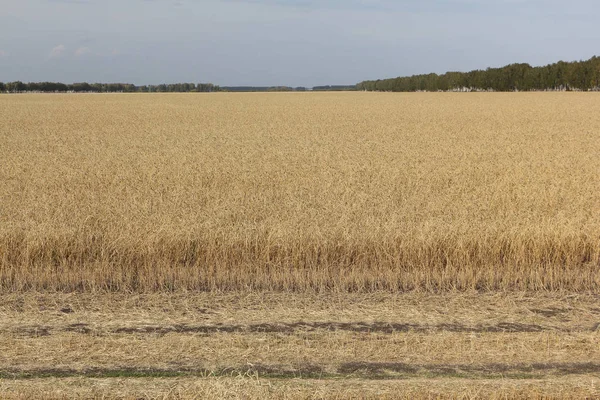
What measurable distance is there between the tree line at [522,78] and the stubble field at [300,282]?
82253 mm

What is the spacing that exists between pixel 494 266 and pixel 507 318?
5.82 feet

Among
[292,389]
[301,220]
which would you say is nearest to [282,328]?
[292,389]

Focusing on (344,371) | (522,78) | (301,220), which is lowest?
(344,371)

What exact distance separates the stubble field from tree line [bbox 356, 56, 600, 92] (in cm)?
8225

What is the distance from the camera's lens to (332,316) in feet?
21.5

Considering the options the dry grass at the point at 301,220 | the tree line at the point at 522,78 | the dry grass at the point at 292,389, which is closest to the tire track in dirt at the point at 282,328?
the dry grass at the point at 292,389

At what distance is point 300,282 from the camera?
761 centimetres

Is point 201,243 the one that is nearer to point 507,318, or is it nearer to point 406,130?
point 507,318

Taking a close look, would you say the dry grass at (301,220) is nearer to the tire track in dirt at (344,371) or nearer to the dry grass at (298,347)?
the dry grass at (298,347)

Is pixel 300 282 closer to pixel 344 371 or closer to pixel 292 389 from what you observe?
pixel 344 371

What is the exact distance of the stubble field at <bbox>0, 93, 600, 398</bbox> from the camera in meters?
5.21

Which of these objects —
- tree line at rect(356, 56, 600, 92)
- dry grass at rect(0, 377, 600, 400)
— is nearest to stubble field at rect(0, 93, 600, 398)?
dry grass at rect(0, 377, 600, 400)

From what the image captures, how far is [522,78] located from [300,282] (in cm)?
10064

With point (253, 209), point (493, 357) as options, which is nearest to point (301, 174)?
point (253, 209)
